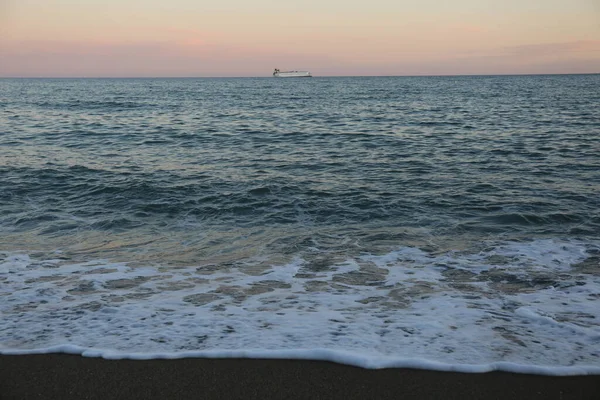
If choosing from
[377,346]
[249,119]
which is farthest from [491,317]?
[249,119]

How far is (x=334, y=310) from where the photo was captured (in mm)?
4988

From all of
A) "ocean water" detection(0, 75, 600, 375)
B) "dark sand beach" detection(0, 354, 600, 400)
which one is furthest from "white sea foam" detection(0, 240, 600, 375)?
"dark sand beach" detection(0, 354, 600, 400)

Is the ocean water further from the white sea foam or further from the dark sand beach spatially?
the dark sand beach

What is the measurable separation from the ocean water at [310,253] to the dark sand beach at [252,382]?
138 millimetres

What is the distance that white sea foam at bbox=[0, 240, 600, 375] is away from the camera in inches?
157

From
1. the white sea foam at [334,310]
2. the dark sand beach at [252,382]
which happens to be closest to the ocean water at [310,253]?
the white sea foam at [334,310]

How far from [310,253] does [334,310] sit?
2.23 metres

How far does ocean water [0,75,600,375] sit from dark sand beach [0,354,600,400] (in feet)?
0.45

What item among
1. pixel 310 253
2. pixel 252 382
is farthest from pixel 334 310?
pixel 310 253

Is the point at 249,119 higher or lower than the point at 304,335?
higher

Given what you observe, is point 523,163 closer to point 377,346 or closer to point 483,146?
point 483,146

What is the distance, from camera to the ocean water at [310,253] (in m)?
4.24

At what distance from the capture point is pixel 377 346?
4.11m

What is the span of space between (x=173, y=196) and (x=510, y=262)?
7138 mm
